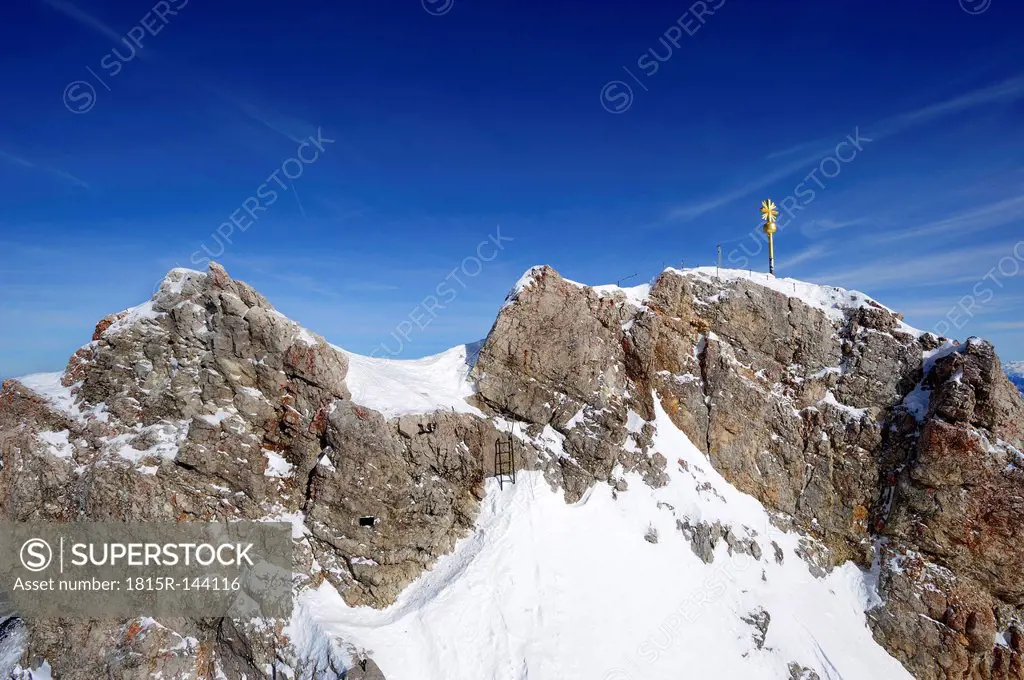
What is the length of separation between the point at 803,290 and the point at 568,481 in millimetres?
23084

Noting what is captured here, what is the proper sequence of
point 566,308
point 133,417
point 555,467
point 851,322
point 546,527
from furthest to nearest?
1. point 851,322
2. point 566,308
3. point 555,467
4. point 546,527
5. point 133,417

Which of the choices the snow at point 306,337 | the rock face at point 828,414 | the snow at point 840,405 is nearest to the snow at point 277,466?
the snow at point 306,337

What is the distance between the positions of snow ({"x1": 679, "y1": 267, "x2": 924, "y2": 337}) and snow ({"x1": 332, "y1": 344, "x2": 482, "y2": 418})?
53.2ft

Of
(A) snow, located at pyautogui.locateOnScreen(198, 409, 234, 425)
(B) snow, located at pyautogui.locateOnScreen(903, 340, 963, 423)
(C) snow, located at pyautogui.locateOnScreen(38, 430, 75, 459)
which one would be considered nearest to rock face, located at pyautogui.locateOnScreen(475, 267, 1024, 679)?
(B) snow, located at pyautogui.locateOnScreen(903, 340, 963, 423)

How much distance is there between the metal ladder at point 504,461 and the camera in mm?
31109

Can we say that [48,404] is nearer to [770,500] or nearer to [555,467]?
[555,467]

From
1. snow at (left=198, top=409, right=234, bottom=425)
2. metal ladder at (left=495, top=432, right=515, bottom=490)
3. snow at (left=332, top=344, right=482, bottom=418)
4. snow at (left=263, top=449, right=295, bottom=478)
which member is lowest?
snow at (left=263, top=449, right=295, bottom=478)

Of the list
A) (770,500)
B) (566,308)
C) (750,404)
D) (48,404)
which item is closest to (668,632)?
(770,500)

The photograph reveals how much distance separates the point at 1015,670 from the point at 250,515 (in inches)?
1545

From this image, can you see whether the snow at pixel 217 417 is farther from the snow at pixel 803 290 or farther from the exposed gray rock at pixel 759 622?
the snow at pixel 803 290

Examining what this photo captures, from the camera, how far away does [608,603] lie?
27.6 m

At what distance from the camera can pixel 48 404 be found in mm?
26094

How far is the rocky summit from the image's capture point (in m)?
24.6

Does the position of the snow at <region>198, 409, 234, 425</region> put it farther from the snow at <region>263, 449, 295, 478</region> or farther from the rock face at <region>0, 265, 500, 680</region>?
the snow at <region>263, 449, 295, 478</region>
